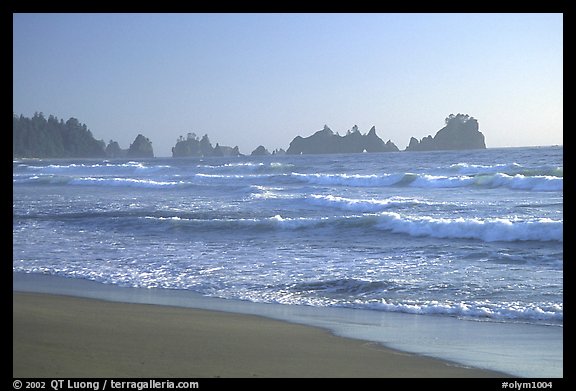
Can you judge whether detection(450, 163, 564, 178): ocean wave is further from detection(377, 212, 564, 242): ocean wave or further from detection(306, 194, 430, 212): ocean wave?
detection(377, 212, 564, 242): ocean wave

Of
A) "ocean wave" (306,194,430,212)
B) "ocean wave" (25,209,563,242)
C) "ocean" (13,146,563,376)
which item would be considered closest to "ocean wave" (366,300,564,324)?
"ocean" (13,146,563,376)

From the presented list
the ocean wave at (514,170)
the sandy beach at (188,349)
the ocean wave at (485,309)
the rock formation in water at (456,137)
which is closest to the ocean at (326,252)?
the ocean wave at (485,309)

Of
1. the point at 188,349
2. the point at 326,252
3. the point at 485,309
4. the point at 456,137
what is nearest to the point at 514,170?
the point at 326,252

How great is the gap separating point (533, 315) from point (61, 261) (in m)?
7.45

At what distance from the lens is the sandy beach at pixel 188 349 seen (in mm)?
4566

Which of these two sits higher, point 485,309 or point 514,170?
point 514,170

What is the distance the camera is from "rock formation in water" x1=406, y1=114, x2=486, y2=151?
307 feet

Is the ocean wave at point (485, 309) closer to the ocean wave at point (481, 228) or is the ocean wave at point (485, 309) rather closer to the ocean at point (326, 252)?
the ocean at point (326, 252)

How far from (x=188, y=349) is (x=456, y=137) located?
309ft

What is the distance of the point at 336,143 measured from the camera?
116125 millimetres

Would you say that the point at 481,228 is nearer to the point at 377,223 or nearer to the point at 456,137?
the point at 377,223

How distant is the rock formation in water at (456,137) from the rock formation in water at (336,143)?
11.1 metres

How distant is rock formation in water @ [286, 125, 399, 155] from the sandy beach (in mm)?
105080
